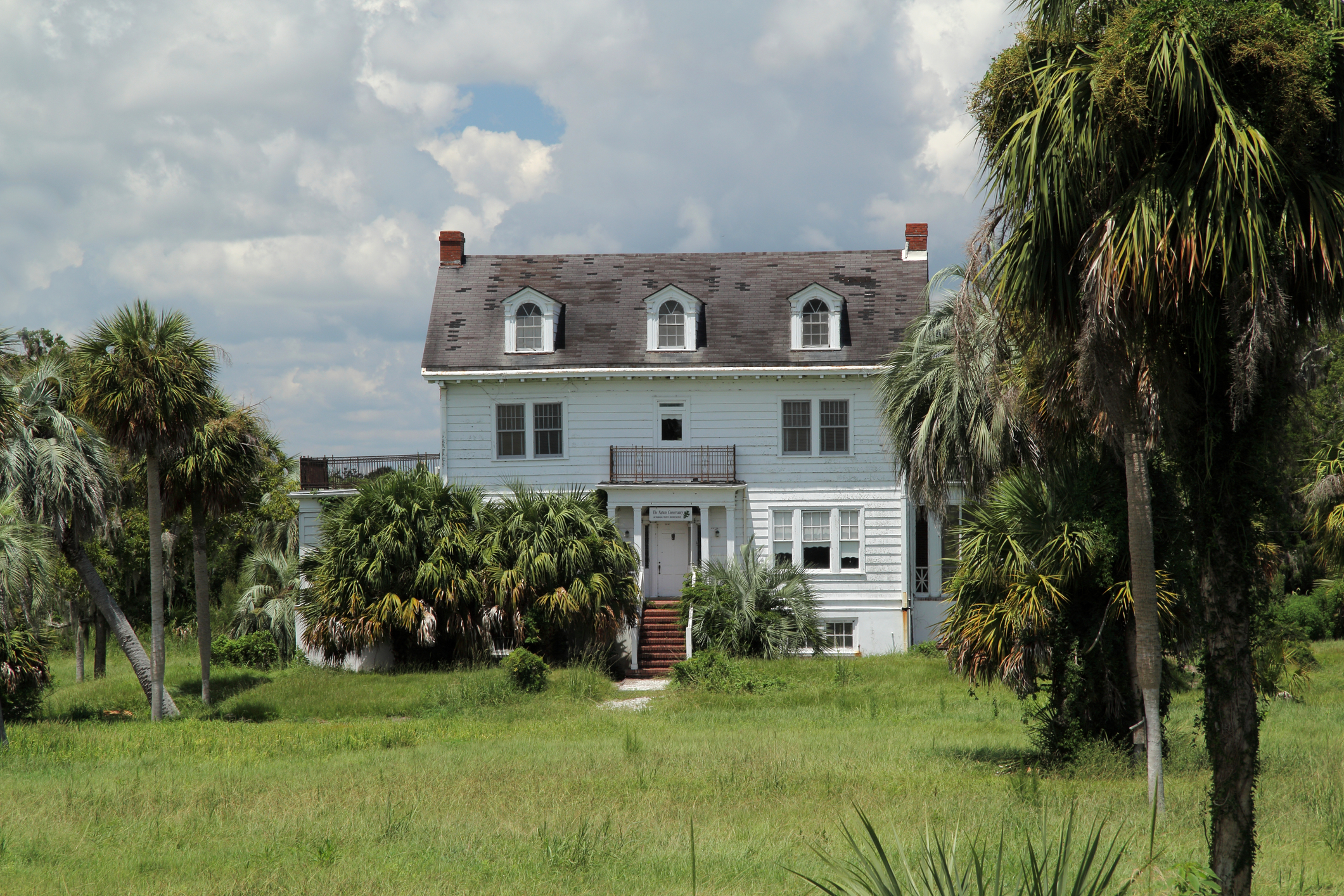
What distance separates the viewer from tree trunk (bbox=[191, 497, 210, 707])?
21938 mm

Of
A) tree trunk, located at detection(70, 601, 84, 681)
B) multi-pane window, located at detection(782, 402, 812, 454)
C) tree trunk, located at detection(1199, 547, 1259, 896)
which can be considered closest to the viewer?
tree trunk, located at detection(1199, 547, 1259, 896)

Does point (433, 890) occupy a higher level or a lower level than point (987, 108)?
lower

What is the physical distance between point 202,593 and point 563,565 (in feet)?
25.2

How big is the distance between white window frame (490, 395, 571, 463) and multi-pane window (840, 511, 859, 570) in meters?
7.62

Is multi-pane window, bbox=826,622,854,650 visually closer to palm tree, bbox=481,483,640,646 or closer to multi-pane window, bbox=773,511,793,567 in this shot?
multi-pane window, bbox=773,511,793,567

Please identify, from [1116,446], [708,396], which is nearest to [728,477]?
[708,396]

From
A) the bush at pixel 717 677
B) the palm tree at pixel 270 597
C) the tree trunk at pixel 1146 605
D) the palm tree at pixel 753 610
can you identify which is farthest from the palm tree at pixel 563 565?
the tree trunk at pixel 1146 605

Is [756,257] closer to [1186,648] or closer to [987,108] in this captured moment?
[1186,648]

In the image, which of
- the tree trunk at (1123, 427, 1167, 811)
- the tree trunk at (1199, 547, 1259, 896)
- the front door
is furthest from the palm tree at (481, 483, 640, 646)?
the tree trunk at (1199, 547, 1259, 896)

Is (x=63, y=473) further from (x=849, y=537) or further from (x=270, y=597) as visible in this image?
(x=849, y=537)

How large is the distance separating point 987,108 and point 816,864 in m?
5.91

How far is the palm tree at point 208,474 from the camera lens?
71.9ft

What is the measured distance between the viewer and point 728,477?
91.2ft

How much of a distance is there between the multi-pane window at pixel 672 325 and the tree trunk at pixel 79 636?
18217 mm
